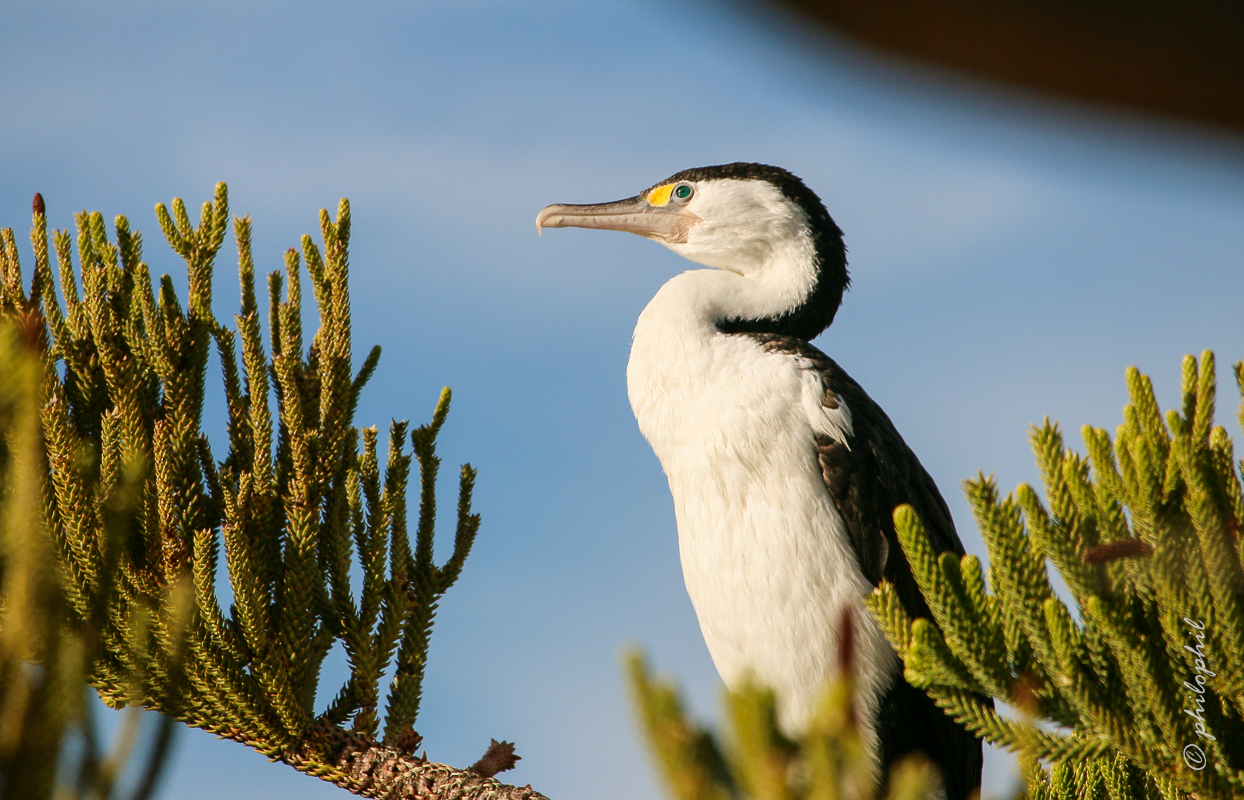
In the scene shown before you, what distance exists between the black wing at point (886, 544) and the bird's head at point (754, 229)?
396 mm

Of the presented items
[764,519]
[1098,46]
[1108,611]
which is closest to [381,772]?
[764,519]

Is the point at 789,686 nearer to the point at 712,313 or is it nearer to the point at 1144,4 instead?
the point at 712,313

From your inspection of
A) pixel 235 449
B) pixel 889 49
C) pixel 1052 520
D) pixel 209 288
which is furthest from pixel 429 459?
pixel 889 49

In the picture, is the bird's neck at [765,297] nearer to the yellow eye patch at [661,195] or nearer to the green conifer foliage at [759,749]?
the yellow eye patch at [661,195]

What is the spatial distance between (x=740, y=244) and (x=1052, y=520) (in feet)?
7.59

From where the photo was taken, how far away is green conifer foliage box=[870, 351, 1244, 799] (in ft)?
6.99

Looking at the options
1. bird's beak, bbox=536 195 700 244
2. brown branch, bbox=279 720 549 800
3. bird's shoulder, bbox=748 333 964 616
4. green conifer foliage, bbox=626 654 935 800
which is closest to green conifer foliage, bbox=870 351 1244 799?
green conifer foliage, bbox=626 654 935 800

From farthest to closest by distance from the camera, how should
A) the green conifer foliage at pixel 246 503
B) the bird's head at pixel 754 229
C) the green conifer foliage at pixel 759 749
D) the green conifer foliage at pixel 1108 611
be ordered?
the bird's head at pixel 754 229 → the green conifer foliage at pixel 246 503 → the green conifer foliage at pixel 1108 611 → the green conifer foliage at pixel 759 749

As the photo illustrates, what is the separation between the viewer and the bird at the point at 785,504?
11.7ft

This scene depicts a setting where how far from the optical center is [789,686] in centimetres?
364

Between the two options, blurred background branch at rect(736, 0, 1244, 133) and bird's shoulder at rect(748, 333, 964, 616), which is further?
bird's shoulder at rect(748, 333, 964, 616)

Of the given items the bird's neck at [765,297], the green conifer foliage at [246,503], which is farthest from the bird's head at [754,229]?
the green conifer foliage at [246,503]

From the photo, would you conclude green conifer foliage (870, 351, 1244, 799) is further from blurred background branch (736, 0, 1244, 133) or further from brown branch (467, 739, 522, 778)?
brown branch (467, 739, 522, 778)

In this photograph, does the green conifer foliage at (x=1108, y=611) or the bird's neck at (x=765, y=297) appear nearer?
the green conifer foliage at (x=1108, y=611)
